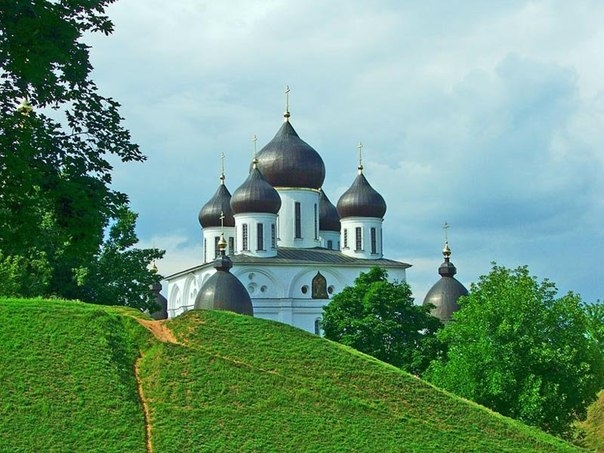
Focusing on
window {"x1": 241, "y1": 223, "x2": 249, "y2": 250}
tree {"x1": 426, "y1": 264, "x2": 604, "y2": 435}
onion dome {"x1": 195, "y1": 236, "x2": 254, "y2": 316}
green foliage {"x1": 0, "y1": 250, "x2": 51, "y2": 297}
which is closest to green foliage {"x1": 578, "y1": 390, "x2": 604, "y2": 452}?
tree {"x1": 426, "y1": 264, "x2": 604, "y2": 435}

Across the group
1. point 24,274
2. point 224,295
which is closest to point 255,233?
point 224,295

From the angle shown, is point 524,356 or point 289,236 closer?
point 524,356

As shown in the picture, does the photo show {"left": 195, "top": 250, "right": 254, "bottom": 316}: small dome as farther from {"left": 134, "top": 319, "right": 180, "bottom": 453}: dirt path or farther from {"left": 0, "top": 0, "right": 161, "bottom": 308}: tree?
{"left": 0, "top": 0, "right": 161, "bottom": 308}: tree

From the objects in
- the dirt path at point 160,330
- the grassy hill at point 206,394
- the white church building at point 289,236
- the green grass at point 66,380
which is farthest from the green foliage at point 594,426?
the white church building at point 289,236

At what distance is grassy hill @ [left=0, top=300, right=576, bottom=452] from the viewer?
2136cm

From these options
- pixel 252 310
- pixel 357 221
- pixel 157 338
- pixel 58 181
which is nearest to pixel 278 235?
pixel 357 221

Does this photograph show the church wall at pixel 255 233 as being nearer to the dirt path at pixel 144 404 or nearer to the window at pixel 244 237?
the window at pixel 244 237

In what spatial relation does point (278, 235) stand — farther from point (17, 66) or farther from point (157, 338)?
point (17, 66)

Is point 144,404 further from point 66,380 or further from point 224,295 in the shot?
point 224,295

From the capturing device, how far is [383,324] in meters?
42.1

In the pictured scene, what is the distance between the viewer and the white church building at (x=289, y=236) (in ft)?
191

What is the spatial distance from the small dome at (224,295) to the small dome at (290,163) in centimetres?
841

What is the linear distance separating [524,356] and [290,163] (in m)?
31.4

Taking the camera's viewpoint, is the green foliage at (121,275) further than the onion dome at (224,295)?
No
